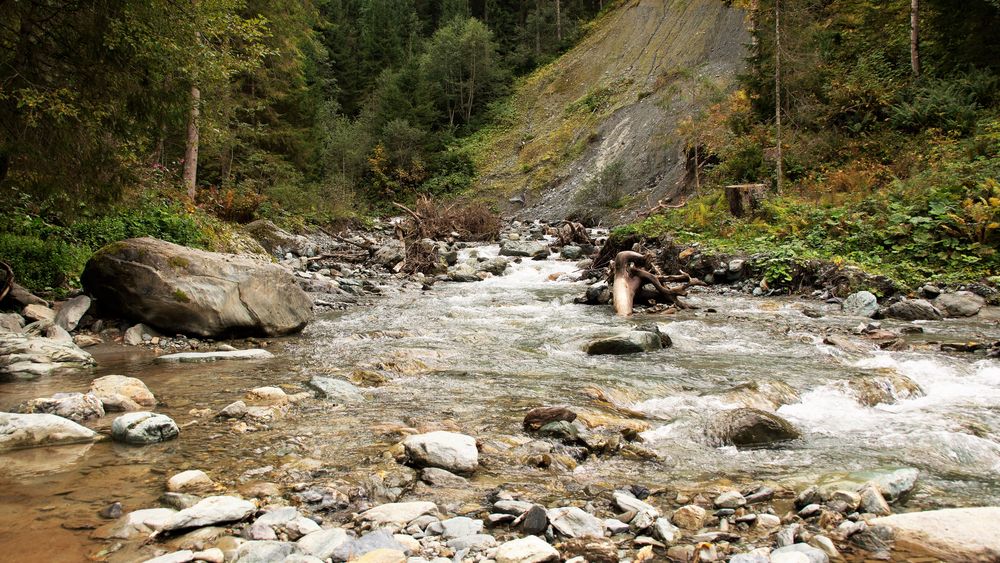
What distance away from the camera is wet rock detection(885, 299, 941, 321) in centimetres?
930

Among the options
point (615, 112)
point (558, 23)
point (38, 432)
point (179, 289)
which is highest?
point (558, 23)

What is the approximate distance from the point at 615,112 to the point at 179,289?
33261mm

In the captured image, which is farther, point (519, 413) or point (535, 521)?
point (519, 413)

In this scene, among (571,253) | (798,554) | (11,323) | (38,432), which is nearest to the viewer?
(798,554)

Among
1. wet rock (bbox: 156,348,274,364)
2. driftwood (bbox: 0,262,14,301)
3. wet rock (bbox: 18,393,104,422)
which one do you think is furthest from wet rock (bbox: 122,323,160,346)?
wet rock (bbox: 18,393,104,422)

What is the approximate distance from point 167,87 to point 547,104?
4185cm

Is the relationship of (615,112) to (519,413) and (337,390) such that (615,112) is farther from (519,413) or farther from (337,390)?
(519,413)

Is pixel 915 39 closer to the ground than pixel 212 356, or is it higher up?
higher up

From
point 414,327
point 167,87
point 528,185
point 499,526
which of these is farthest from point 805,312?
point 528,185

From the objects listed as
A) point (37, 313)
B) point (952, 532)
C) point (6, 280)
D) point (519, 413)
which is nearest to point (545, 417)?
point (519, 413)

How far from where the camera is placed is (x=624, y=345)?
7840 mm

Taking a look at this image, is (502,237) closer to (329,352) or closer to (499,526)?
(329,352)

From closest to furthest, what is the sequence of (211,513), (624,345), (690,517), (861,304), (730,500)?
(211,513)
(690,517)
(730,500)
(624,345)
(861,304)

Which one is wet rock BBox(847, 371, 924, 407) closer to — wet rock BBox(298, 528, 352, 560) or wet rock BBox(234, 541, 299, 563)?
wet rock BBox(298, 528, 352, 560)
